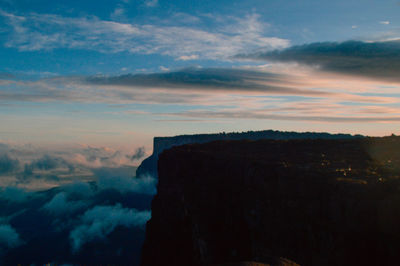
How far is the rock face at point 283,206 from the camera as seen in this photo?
78.4 feet

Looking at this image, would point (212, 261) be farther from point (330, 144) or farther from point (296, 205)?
point (330, 144)

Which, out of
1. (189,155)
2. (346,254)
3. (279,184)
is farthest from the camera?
(189,155)

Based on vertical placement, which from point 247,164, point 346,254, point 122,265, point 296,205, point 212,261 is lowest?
point 122,265

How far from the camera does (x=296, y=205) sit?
94.0 feet

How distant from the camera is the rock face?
78.4ft

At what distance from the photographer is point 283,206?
29.6 m

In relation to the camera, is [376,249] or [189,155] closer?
[376,249]

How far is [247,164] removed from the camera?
122 ft

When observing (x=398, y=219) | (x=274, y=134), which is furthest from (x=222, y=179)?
(x=274, y=134)

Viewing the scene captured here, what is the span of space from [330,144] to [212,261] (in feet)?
92.5

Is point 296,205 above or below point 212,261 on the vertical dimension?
above

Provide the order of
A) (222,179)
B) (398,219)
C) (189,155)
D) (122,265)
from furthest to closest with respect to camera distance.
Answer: (122,265) < (189,155) < (222,179) < (398,219)

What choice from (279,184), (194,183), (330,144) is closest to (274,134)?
(330,144)

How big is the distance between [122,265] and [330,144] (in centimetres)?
18344
